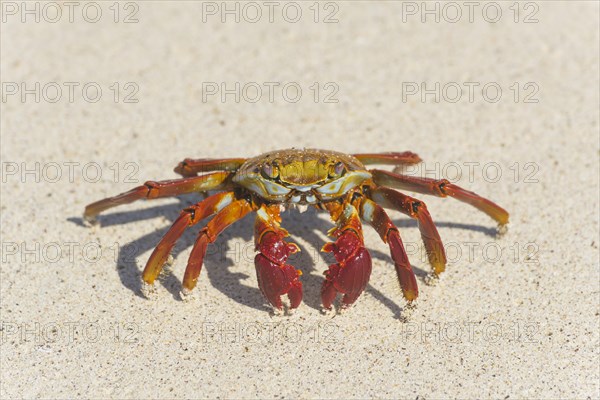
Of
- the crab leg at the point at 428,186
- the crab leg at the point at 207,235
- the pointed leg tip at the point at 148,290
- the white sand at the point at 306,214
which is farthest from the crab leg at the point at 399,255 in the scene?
the pointed leg tip at the point at 148,290

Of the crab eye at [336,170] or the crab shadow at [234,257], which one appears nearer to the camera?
the crab eye at [336,170]

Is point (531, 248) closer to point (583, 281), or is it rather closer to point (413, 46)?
point (583, 281)

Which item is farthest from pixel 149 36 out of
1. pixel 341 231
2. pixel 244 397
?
pixel 244 397

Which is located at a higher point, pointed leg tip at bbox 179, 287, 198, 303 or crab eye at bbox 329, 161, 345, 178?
crab eye at bbox 329, 161, 345, 178

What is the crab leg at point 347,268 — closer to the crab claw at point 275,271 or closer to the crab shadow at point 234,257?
the crab claw at point 275,271

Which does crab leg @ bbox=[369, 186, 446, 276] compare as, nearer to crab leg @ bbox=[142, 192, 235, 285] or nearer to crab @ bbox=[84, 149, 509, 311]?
crab @ bbox=[84, 149, 509, 311]

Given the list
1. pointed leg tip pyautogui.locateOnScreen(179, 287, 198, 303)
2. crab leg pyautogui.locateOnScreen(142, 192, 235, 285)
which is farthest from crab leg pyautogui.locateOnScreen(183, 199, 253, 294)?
crab leg pyautogui.locateOnScreen(142, 192, 235, 285)
